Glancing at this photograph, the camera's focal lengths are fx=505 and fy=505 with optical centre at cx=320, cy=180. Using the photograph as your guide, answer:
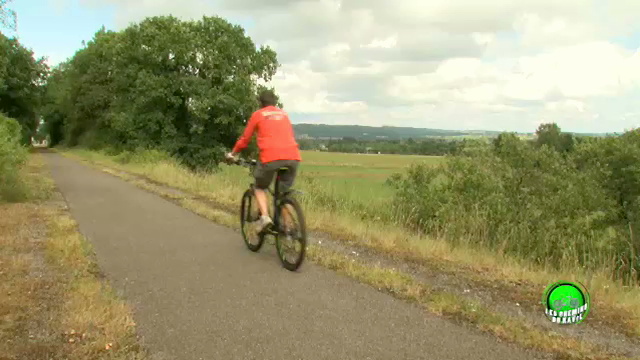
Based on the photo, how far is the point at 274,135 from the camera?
6.09 meters

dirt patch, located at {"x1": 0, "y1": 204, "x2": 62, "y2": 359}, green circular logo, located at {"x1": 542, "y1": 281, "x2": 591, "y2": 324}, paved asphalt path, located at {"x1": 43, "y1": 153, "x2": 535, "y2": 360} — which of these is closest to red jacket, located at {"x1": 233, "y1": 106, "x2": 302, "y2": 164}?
paved asphalt path, located at {"x1": 43, "y1": 153, "x2": 535, "y2": 360}

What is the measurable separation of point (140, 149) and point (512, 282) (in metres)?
28.0

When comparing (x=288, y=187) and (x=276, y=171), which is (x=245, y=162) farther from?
(x=288, y=187)

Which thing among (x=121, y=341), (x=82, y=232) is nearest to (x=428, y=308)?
(x=121, y=341)

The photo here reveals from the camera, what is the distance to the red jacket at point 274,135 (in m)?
6.08

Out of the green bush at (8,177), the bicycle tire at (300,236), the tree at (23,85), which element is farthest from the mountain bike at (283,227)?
the tree at (23,85)

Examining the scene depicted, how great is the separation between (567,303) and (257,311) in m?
2.68

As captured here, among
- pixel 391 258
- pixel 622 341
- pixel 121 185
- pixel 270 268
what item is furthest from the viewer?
pixel 121 185

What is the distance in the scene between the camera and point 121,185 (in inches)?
626

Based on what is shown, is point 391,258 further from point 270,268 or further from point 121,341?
point 121,341

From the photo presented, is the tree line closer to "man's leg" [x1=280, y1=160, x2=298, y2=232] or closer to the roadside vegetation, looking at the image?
"man's leg" [x1=280, y1=160, x2=298, y2=232]

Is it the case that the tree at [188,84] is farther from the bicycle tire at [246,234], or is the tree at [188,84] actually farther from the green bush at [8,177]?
the bicycle tire at [246,234]

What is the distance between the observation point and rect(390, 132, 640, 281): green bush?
988 cm

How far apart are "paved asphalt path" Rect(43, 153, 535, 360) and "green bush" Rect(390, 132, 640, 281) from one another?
4597 mm
